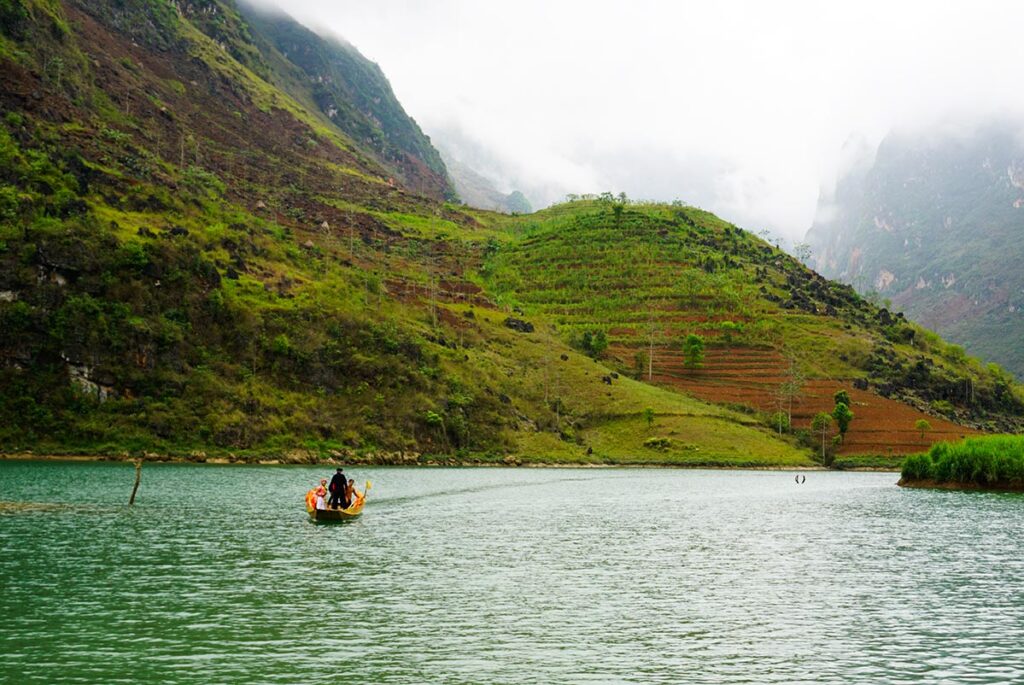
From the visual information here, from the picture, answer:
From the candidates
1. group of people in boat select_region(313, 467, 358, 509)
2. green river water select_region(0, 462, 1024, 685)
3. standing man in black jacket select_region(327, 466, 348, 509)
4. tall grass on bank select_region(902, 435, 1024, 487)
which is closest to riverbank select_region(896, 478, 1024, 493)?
tall grass on bank select_region(902, 435, 1024, 487)

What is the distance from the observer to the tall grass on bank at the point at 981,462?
92.3 m

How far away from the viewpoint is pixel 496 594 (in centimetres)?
3553

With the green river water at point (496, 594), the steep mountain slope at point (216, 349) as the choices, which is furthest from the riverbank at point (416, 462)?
the green river water at point (496, 594)

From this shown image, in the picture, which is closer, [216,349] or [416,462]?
[216,349]

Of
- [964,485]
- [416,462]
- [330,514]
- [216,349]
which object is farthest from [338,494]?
[216,349]

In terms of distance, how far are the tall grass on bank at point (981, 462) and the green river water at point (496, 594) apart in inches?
938

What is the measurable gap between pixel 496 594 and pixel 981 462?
80215 millimetres

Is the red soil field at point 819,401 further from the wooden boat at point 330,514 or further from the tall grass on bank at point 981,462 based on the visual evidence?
the wooden boat at point 330,514

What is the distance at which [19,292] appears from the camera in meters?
122

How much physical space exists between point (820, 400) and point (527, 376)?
6405 centimetres

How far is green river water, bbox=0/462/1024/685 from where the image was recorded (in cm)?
2434

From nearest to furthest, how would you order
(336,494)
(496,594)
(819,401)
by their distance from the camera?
(496,594) → (336,494) → (819,401)

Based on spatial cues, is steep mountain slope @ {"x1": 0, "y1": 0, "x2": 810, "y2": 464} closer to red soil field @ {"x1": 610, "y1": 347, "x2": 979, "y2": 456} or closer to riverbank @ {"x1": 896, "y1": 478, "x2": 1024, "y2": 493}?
red soil field @ {"x1": 610, "y1": 347, "x2": 979, "y2": 456}

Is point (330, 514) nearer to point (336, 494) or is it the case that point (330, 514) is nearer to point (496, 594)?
point (336, 494)
